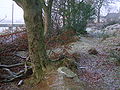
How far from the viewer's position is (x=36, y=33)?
3342 mm

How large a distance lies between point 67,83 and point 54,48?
3.14m

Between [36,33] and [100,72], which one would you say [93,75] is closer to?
[100,72]

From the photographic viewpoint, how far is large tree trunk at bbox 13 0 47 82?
10.5ft

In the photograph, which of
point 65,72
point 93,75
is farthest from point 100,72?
point 65,72

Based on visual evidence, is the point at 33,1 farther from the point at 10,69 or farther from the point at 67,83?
the point at 10,69

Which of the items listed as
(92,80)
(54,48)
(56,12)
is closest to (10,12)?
(56,12)

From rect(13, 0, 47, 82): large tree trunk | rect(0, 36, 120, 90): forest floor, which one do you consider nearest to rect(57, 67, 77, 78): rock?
rect(0, 36, 120, 90): forest floor

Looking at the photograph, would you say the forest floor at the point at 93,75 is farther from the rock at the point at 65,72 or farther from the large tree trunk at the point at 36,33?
the large tree trunk at the point at 36,33

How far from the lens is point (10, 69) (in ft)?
15.2

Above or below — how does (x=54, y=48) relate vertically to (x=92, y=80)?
above

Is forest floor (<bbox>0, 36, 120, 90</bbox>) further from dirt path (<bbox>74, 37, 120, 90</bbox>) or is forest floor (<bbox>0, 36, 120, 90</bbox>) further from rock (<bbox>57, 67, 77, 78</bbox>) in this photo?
rock (<bbox>57, 67, 77, 78</bbox>)

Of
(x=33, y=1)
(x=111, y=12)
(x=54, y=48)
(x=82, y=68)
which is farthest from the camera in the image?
(x=111, y=12)

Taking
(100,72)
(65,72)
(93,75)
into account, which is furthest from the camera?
(100,72)

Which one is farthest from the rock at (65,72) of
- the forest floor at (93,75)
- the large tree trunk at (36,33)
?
the large tree trunk at (36,33)
